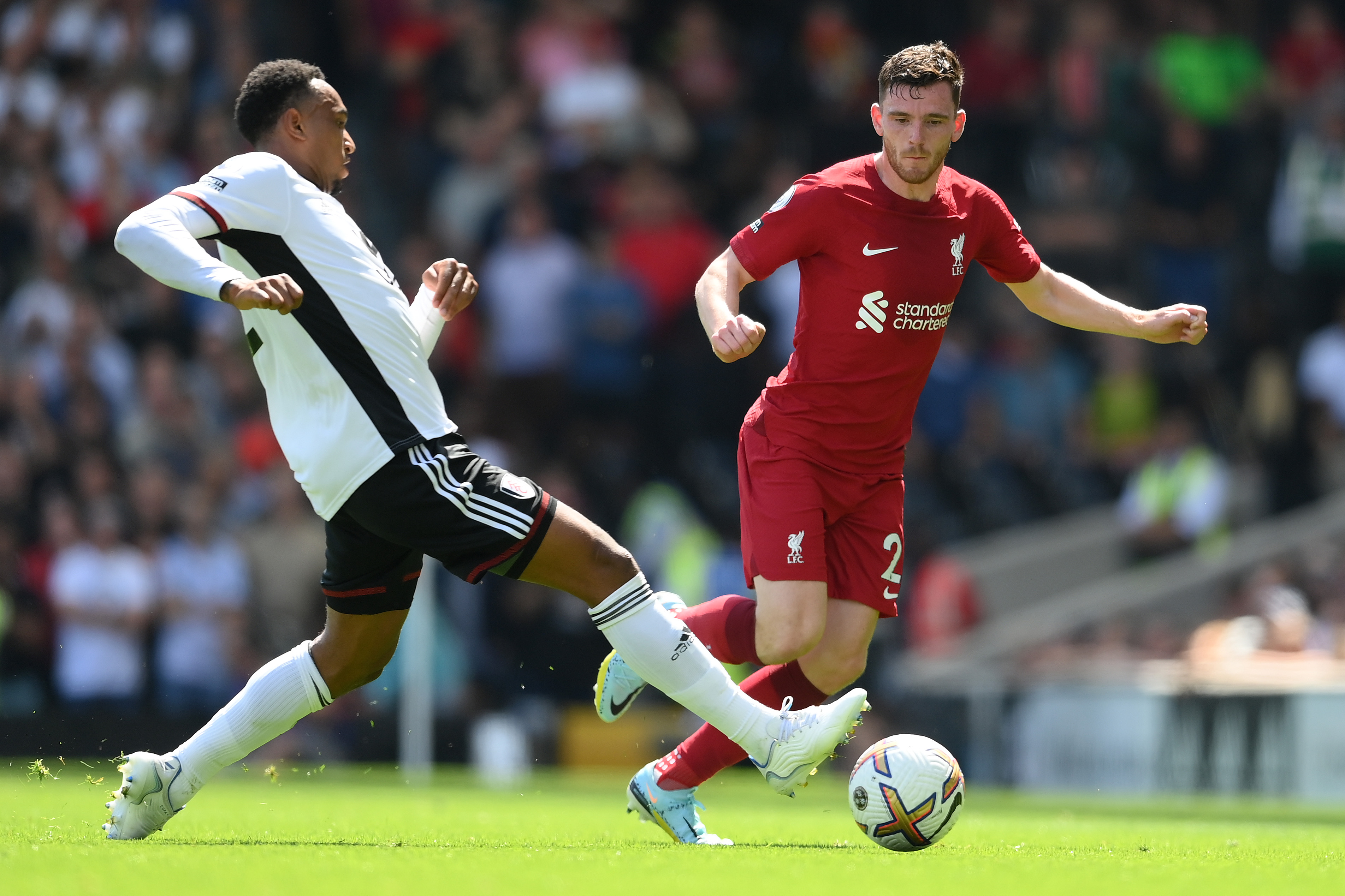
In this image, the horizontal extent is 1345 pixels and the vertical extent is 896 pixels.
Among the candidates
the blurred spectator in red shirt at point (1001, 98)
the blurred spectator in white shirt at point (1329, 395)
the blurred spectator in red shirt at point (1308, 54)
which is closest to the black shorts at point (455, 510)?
the blurred spectator in white shirt at point (1329, 395)

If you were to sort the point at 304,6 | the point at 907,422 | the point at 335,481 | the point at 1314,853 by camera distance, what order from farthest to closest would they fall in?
the point at 304,6 < the point at 907,422 < the point at 1314,853 < the point at 335,481

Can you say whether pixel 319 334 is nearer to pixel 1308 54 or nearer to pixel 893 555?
pixel 893 555

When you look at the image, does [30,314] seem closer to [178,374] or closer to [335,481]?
[178,374]

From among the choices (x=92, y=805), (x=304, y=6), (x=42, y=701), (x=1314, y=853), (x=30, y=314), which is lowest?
(x=42, y=701)

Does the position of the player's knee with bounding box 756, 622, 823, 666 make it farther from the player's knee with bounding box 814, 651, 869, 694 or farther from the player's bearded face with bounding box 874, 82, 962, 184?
the player's bearded face with bounding box 874, 82, 962, 184

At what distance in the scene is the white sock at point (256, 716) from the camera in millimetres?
5773

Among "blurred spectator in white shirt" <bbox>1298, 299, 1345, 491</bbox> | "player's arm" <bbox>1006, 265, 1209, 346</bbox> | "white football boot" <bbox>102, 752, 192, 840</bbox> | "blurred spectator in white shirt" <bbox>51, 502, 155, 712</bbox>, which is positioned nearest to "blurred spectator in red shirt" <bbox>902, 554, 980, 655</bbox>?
"blurred spectator in white shirt" <bbox>1298, 299, 1345, 491</bbox>

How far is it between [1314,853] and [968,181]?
248cm

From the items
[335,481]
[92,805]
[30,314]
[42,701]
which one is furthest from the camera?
[30,314]

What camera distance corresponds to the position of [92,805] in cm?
777

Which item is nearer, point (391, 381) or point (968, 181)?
point (391, 381)

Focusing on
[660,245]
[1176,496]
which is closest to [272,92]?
[660,245]

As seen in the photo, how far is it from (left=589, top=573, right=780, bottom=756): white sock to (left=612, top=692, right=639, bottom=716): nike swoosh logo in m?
0.67

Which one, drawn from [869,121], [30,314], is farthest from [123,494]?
[869,121]
